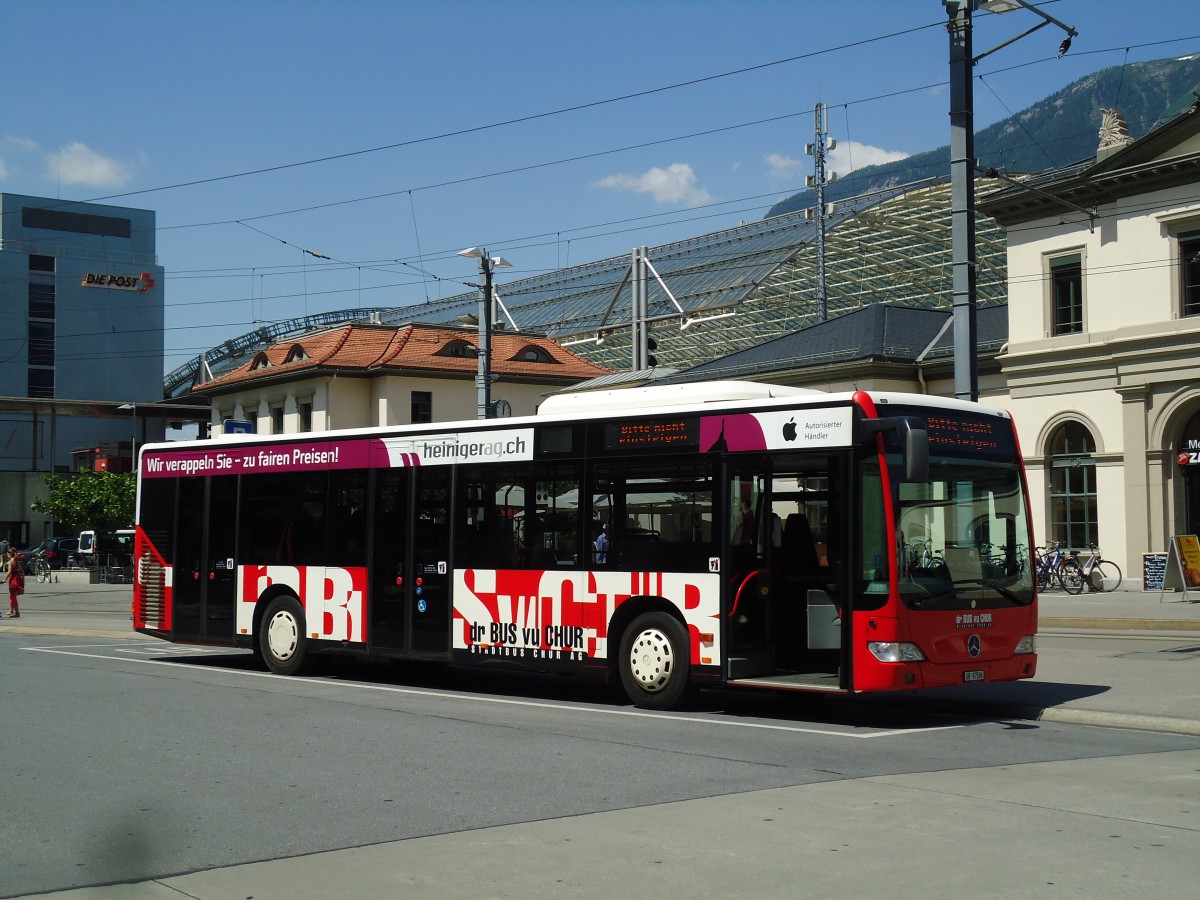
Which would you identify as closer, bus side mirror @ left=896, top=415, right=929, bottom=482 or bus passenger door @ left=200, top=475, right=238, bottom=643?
bus side mirror @ left=896, top=415, right=929, bottom=482

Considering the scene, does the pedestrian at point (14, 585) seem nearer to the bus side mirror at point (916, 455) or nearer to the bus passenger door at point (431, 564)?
the bus passenger door at point (431, 564)

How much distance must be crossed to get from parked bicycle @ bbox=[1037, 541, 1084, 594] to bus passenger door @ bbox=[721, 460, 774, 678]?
22.4m

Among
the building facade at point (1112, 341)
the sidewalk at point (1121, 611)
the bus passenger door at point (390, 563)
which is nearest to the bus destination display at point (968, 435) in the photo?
the bus passenger door at point (390, 563)

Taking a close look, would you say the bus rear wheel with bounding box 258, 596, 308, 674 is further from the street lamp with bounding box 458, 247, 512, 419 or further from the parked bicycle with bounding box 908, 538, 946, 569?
the street lamp with bounding box 458, 247, 512, 419

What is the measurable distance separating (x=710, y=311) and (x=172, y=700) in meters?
58.8

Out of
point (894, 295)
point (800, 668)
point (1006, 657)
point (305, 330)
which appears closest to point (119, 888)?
point (800, 668)

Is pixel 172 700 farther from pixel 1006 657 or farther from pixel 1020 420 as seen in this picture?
pixel 1020 420

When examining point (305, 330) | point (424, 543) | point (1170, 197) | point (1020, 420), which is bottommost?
point (424, 543)

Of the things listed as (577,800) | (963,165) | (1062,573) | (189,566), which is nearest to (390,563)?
(189,566)

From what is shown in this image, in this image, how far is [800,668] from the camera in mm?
12805

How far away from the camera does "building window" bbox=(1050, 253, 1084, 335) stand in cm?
3697

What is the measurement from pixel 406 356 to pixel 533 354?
699 centimetres

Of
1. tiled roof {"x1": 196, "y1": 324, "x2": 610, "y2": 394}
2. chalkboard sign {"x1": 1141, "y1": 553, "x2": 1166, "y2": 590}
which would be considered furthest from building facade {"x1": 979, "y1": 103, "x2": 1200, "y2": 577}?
tiled roof {"x1": 196, "y1": 324, "x2": 610, "y2": 394}

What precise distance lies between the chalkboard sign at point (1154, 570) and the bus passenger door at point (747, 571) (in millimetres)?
20256
